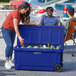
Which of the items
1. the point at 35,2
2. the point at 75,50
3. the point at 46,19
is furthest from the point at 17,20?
the point at 35,2

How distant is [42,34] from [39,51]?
548 millimetres

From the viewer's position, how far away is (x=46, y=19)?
8.61 meters

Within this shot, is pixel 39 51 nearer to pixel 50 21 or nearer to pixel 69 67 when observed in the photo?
pixel 69 67

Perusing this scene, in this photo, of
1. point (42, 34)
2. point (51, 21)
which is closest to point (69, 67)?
point (42, 34)

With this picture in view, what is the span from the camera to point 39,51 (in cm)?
640

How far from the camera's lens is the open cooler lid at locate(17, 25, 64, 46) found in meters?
6.75

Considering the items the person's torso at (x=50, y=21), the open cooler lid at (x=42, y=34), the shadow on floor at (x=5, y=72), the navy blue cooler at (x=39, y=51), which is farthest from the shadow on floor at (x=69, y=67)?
the person's torso at (x=50, y=21)

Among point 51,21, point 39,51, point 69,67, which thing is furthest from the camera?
point 51,21

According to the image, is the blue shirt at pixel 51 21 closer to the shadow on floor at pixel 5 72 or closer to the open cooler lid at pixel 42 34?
the open cooler lid at pixel 42 34

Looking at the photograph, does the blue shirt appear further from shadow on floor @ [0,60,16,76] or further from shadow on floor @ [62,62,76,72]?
shadow on floor @ [0,60,16,76]

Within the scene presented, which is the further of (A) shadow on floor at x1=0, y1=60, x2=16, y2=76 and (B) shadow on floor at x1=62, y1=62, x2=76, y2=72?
(B) shadow on floor at x1=62, y1=62, x2=76, y2=72

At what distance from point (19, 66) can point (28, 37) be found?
70cm

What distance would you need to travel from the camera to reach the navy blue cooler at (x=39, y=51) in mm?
6434

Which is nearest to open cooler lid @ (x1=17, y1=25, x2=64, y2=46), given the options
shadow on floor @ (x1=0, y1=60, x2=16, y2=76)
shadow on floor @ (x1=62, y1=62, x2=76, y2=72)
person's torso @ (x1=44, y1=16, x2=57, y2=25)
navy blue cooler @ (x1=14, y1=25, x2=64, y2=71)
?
navy blue cooler @ (x1=14, y1=25, x2=64, y2=71)
